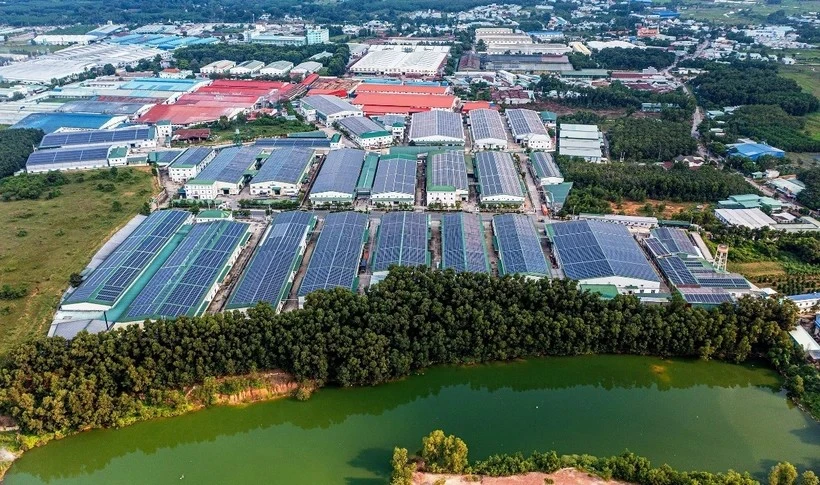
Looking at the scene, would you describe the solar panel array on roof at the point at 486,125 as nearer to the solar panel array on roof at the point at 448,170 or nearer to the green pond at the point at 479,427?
the solar panel array on roof at the point at 448,170

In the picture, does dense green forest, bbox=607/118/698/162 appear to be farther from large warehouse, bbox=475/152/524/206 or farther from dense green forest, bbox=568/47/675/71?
dense green forest, bbox=568/47/675/71

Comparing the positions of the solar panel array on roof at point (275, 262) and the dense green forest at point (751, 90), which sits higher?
the dense green forest at point (751, 90)

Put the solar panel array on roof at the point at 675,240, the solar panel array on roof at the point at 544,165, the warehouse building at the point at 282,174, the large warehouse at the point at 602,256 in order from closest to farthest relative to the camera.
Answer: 1. the large warehouse at the point at 602,256
2. the solar panel array on roof at the point at 675,240
3. the warehouse building at the point at 282,174
4. the solar panel array on roof at the point at 544,165

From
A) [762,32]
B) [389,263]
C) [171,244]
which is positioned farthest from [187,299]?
[762,32]

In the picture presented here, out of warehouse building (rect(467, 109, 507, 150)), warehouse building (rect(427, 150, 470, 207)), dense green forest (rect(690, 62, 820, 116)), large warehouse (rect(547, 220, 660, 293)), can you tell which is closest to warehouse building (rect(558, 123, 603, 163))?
warehouse building (rect(467, 109, 507, 150))

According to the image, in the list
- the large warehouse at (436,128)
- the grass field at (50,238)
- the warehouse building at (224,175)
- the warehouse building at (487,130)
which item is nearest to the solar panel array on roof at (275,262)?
the warehouse building at (224,175)

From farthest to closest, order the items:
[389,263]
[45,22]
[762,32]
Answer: [45,22], [762,32], [389,263]

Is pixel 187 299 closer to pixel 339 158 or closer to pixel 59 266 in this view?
pixel 59 266
